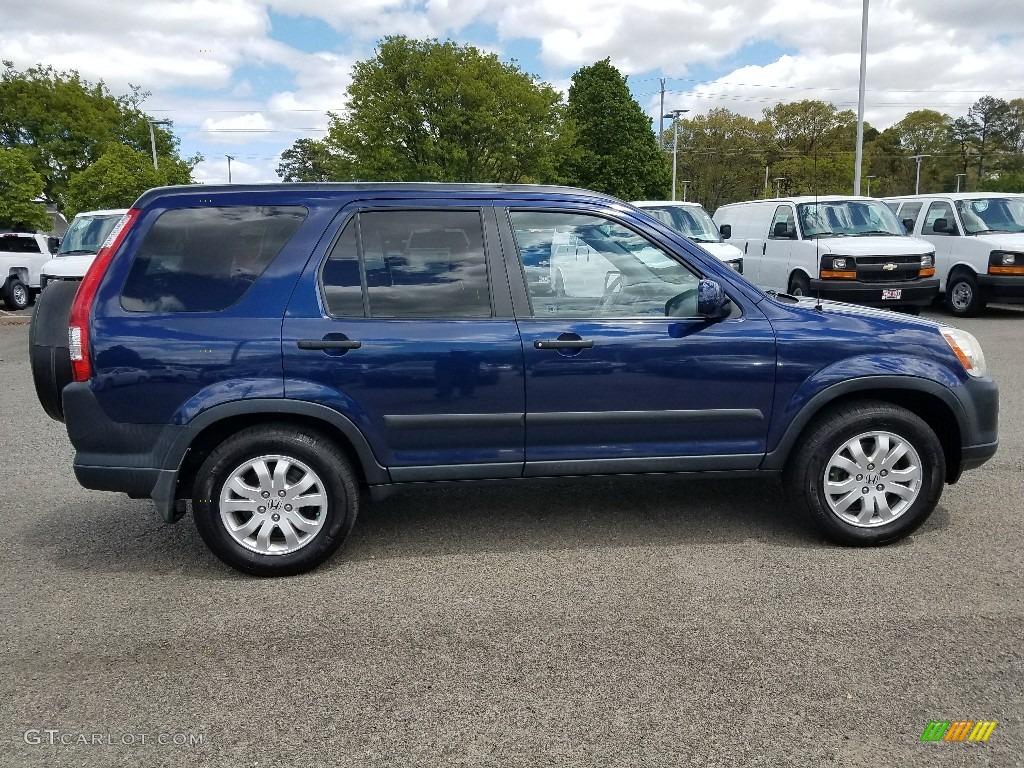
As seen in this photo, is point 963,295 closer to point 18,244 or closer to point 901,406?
point 901,406

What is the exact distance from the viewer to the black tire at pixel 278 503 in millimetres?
3816

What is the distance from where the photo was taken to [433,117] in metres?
25.7

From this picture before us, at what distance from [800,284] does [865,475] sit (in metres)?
9.43

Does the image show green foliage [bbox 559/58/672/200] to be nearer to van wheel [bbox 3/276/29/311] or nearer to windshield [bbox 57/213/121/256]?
van wheel [bbox 3/276/29/311]

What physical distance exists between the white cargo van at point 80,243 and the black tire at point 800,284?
11236 mm

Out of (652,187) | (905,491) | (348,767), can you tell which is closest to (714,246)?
(905,491)

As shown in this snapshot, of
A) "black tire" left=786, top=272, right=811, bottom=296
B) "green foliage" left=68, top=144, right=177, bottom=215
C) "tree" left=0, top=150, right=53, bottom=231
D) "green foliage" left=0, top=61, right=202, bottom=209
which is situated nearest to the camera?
"black tire" left=786, top=272, right=811, bottom=296

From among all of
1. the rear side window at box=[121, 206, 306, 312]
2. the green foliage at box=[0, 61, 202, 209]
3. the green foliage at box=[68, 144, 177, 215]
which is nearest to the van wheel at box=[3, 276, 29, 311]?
the green foliage at box=[68, 144, 177, 215]

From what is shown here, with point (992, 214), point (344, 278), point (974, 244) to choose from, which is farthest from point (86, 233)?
point (992, 214)

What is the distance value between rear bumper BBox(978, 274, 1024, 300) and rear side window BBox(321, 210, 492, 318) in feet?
39.4

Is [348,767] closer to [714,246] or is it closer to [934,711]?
[934,711]

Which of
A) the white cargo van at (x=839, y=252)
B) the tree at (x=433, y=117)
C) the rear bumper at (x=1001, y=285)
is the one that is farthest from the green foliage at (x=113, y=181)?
the rear bumper at (x=1001, y=285)

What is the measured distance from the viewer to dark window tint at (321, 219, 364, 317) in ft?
12.6

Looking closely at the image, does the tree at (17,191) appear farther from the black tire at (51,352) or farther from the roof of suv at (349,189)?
the roof of suv at (349,189)
